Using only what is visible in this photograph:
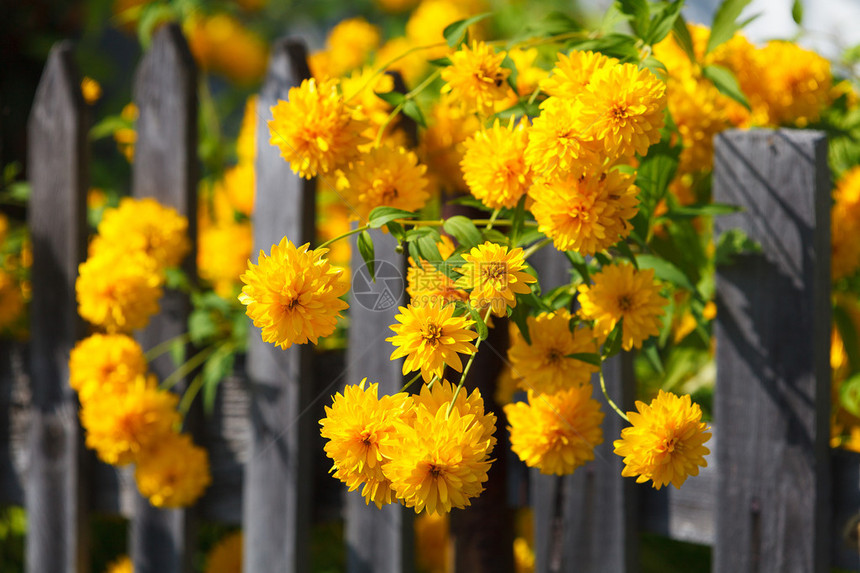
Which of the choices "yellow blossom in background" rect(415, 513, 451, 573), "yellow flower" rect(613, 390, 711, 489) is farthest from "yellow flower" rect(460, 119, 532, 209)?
"yellow blossom in background" rect(415, 513, 451, 573)

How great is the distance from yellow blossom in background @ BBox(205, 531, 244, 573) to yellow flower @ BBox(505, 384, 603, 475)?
1078mm

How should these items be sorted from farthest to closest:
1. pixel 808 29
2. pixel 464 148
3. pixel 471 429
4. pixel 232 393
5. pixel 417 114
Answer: pixel 232 393 → pixel 808 29 → pixel 417 114 → pixel 464 148 → pixel 471 429

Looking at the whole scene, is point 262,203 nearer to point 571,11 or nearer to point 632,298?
point 632,298

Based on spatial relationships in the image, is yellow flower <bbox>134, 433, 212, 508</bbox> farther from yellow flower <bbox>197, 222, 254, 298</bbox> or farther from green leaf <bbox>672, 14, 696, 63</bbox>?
green leaf <bbox>672, 14, 696, 63</bbox>

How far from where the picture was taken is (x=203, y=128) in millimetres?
1926

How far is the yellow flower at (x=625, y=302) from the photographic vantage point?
774 mm

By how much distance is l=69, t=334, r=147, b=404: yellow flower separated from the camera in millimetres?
1248

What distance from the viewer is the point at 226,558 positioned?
168cm

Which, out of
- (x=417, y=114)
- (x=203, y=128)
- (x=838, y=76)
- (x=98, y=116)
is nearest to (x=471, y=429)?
(x=417, y=114)

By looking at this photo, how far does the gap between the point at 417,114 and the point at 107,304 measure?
23.7 inches

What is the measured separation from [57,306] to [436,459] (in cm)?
126

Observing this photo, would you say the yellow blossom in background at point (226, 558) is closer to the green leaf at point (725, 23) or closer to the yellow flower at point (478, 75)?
the yellow flower at point (478, 75)

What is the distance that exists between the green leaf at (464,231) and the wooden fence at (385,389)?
11 cm

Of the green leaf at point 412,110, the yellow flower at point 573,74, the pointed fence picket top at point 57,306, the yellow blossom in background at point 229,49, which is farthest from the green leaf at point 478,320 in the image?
the yellow blossom in background at point 229,49
